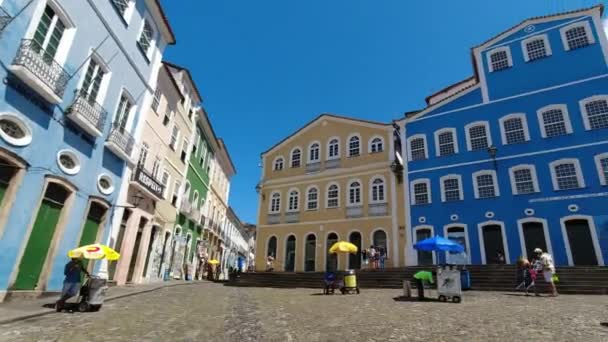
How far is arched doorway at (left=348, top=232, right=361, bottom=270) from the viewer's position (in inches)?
910

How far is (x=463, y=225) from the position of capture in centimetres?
2000

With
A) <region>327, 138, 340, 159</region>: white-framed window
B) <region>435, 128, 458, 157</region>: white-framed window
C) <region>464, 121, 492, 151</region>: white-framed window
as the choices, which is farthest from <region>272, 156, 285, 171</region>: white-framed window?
<region>464, 121, 492, 151</region>: white-framed window

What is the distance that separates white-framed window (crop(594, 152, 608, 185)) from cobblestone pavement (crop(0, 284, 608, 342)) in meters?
10.2

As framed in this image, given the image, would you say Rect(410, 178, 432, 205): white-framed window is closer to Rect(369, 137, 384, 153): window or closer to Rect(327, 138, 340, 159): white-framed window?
Rect(369, 137, 384, 153): window

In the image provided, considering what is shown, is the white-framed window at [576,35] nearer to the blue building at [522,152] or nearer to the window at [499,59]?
the blue building at [522,152]

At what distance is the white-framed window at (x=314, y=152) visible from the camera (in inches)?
1083

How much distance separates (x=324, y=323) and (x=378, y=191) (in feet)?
56.2

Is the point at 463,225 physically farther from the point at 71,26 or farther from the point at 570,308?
the point at 71,26

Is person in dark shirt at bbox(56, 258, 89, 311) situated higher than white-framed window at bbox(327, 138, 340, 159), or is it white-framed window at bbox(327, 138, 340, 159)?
white-framed window at bbox(327, 138, 340, 159)

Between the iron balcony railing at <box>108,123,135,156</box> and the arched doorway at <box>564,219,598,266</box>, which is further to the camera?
the arched doorway at <box>564,219,598,266</box>

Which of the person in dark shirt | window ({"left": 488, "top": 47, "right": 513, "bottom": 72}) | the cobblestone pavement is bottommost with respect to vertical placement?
the cobblestone pavement

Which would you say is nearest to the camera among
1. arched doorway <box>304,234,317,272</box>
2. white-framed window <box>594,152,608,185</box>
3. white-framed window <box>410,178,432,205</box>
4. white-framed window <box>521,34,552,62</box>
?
white-framed window <box>594,152,608,185</box>

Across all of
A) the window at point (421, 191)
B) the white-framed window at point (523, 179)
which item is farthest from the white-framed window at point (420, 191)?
the white-framed window at point (523, 179)

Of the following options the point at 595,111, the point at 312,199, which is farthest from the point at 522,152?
the point at 312,199
